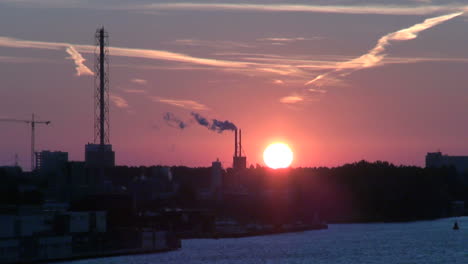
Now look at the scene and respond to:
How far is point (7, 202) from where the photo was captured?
510ft

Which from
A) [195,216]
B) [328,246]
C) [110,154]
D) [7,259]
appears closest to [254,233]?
[195,216]

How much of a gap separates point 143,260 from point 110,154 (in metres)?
50.8

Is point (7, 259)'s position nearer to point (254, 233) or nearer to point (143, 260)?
point (143, 260)

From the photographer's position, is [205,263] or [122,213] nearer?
[205,263]

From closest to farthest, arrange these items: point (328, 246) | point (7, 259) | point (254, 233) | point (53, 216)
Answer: point (7, 259) < point (53, 216) < point (328, 246) < point (254, 233)

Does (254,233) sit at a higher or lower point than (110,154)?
lower

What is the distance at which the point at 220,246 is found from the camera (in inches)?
5027

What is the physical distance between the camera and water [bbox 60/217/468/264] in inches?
3979

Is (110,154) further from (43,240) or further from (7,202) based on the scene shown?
(43,240)

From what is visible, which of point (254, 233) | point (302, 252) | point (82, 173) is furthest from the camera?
point (82, 173)

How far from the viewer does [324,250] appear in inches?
4601

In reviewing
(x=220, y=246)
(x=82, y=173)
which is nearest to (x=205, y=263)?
(x=220, y=246)

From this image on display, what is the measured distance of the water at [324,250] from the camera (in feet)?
332

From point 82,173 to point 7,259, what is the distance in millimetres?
82161
